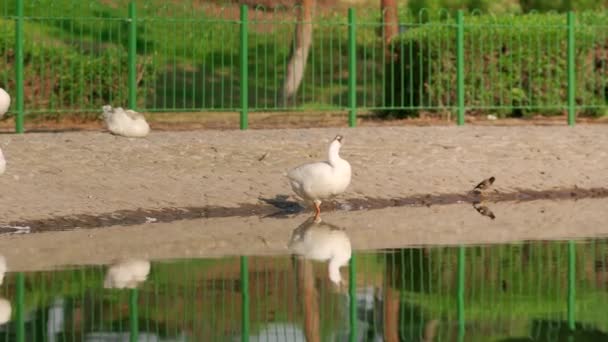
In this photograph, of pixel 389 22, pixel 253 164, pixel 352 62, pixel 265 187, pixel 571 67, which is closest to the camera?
pixel 265 187

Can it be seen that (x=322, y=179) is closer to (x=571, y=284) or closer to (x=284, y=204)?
(x=284, y=204)

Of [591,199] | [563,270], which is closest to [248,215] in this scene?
[591,199]

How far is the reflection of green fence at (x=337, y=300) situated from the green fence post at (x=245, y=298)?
11 millimetres

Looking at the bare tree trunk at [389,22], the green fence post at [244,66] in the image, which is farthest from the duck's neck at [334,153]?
the bare tree trunk at [389,22]

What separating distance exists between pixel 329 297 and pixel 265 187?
8.28 metres

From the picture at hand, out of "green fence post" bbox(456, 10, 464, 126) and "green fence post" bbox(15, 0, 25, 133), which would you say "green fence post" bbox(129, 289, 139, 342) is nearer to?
"green fence post" bbox(15, 0, 25, 133)

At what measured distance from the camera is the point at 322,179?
1780 cm

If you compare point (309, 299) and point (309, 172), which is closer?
point (309, 299)

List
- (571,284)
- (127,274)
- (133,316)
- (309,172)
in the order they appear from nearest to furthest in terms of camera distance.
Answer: (133,316) → (571,284) → (127,274) → (309,172)

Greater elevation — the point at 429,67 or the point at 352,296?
the point at 429,67

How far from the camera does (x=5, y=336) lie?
9.95 meters

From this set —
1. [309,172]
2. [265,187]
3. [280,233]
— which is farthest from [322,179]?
[265,187]

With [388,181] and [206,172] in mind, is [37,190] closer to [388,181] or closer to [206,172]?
[206,172]

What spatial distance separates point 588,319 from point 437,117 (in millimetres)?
18151
